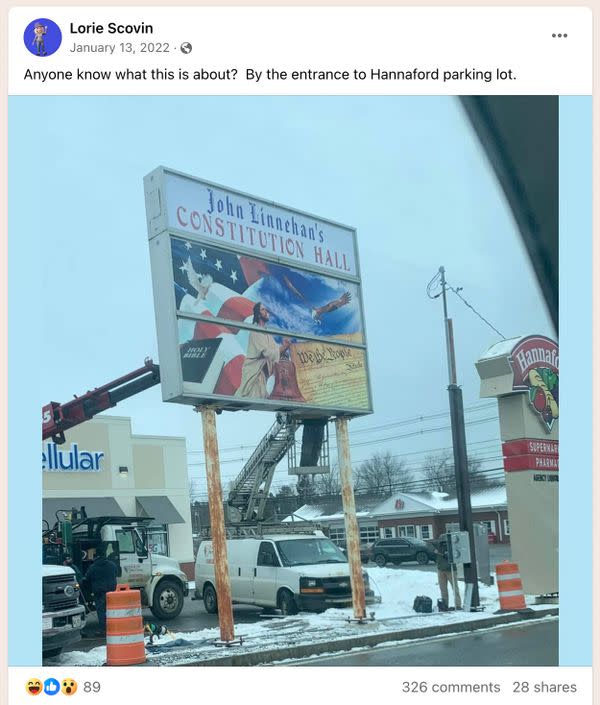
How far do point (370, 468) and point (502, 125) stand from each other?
1010cm

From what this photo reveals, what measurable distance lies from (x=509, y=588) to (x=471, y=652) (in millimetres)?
4196

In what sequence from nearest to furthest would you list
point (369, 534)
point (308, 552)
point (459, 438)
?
1. point (459, 438)
2. point (308, 552)
3. point (369, 534)

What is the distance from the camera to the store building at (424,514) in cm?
2559

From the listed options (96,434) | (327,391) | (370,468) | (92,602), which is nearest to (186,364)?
(327,391)

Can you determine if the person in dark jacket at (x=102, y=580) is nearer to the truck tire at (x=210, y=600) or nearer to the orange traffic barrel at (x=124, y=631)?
the truck tire at (x=210, y=600)

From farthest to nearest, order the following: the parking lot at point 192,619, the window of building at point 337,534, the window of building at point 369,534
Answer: the window of building at point 369,534 → the window of building at point 337,534 → the parking lot at point 192,619

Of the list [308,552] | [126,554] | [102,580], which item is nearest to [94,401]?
[126,554]

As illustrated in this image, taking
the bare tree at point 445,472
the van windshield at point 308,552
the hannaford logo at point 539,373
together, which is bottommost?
the van windshield at point 308,552

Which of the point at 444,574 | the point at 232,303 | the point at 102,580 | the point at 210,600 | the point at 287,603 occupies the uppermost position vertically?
the point at 232,303

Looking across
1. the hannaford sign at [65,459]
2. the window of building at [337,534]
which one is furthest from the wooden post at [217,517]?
the window of building at [337,534]

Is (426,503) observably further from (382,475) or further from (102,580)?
(102,580)

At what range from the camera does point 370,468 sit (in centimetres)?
1686
